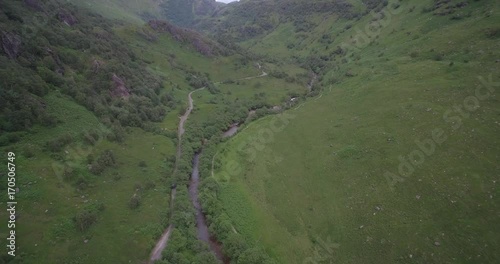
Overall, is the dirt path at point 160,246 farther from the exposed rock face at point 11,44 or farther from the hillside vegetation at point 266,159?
the exposed rock face at point 11,44

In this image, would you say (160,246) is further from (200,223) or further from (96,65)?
(96,65)

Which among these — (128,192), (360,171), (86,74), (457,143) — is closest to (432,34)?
(457,143)

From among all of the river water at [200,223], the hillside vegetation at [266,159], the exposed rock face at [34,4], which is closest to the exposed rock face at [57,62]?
the hillside vegetation at [266,159]

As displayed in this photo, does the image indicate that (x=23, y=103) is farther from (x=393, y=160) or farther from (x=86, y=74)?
(x=393, y=160)

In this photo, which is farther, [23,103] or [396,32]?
[396,32]

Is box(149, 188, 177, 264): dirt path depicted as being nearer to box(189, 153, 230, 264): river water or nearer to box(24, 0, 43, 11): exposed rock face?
box(189, 153, 230, 264): river water

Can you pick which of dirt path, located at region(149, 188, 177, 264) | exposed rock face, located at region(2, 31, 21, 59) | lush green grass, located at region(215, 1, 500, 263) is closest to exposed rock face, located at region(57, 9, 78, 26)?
exposed rock face, located at region(2, 31, 21, 59)

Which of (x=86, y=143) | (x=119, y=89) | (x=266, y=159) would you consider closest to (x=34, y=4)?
(x=119, y=89)
